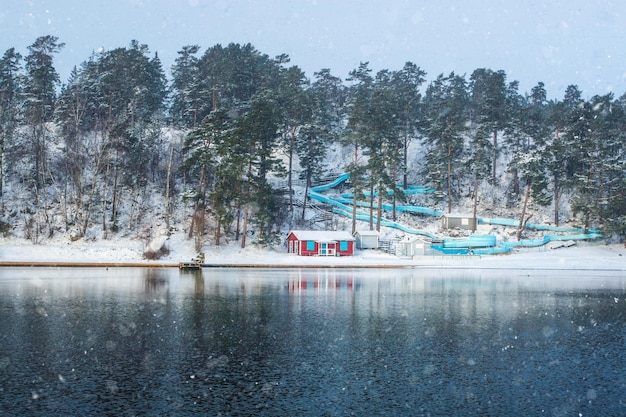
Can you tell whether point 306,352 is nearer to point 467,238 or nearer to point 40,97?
point 467,238

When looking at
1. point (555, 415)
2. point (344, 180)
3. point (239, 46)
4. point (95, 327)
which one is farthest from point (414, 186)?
point (555, 415)

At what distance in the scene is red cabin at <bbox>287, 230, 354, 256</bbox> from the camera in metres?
66.9

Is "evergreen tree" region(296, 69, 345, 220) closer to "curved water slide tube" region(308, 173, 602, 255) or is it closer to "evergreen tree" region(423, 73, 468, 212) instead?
"curved water slide tube" region(308, 173, 602, 255)

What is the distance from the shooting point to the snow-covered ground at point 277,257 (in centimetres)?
5788

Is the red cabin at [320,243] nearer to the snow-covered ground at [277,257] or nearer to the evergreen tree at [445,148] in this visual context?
the snow-covered ground at [277,257]

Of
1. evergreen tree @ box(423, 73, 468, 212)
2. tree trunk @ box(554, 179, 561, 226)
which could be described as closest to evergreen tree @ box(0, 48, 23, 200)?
evergreen tree @ box(423, 73, 468, 212)

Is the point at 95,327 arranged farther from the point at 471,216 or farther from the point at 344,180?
the point at 344,180

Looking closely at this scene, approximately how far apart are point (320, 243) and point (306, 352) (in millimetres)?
47925

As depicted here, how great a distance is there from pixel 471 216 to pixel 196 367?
65714 millimetres

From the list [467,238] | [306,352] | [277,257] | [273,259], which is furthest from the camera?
[467,238]

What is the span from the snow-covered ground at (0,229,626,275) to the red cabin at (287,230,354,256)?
5.12 ft

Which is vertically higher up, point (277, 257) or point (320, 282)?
point (277, 257)

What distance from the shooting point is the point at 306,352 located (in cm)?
1922

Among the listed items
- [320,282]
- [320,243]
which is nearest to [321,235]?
[320,243]
